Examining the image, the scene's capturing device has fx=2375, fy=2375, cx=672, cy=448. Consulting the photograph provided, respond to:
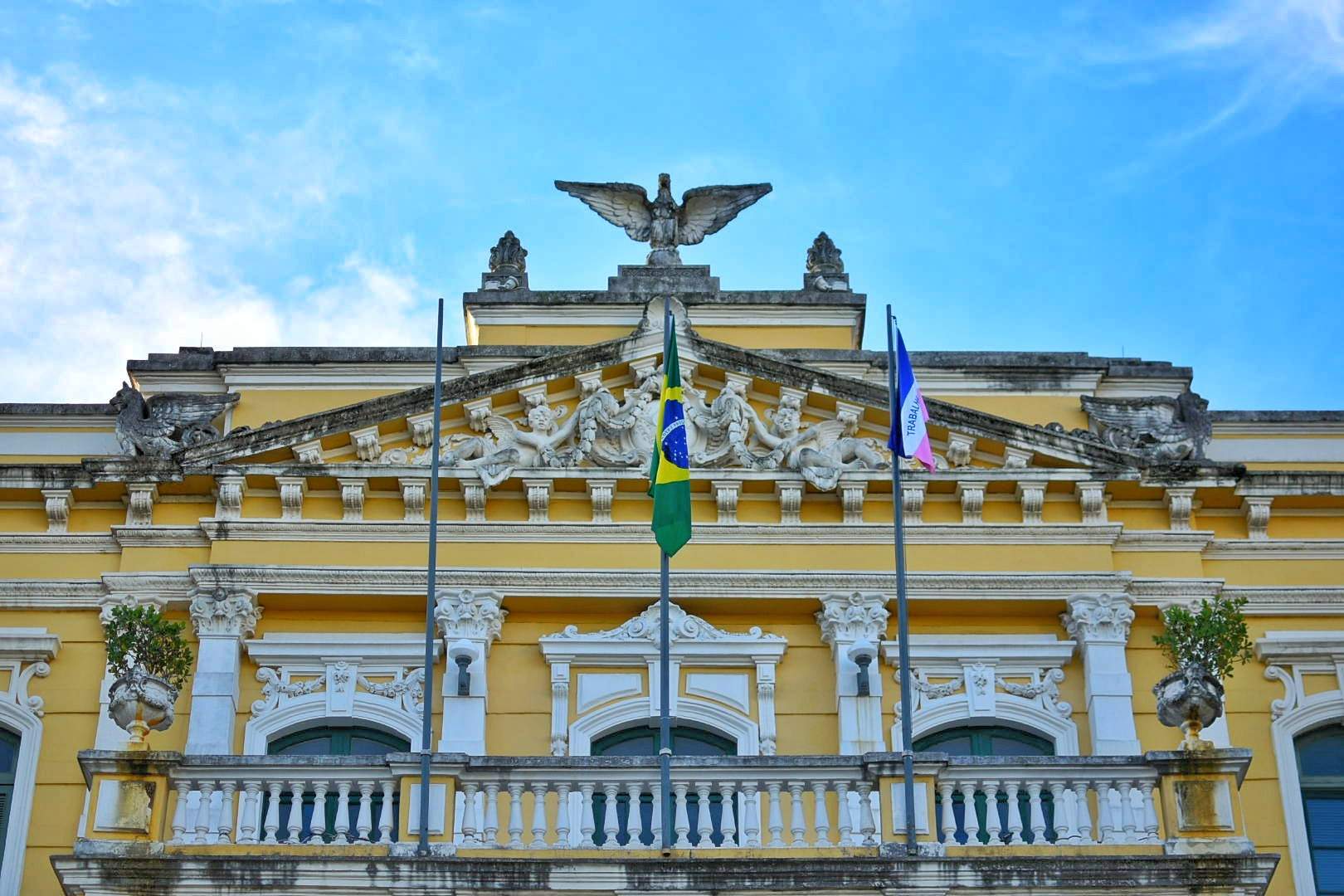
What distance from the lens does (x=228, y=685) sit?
926 inches

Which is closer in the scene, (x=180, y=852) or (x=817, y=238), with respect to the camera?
(x=180, y=852)

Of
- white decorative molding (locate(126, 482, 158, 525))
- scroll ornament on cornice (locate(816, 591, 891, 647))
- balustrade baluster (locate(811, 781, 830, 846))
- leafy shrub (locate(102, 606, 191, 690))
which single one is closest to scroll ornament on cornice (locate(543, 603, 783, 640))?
scroll ornament on cornice (locate(816, 591, 891, 647))

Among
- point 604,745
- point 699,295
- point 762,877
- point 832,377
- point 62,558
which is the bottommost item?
point 762,877

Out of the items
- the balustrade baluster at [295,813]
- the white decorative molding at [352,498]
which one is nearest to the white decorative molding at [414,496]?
the white decorative molding at [352,498]

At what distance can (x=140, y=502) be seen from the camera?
2458 centimetres

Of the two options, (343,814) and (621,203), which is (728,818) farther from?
(621,203)

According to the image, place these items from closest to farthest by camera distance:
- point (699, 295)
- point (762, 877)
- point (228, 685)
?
point (762, 877)
point (228, 685)
point (699, 295)

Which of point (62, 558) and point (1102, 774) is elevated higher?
point (62, 558)

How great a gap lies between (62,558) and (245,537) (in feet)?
6.51

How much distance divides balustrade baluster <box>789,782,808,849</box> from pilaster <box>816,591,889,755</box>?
3.19 meters

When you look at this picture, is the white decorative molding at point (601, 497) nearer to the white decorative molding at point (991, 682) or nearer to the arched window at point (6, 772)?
the white decorative molding at point (991, 682)

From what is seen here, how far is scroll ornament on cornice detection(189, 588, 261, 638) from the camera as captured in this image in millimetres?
23828

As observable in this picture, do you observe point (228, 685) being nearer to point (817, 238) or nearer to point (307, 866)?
point (307, 866)

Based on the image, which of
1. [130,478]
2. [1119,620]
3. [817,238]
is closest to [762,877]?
[1119,620]
